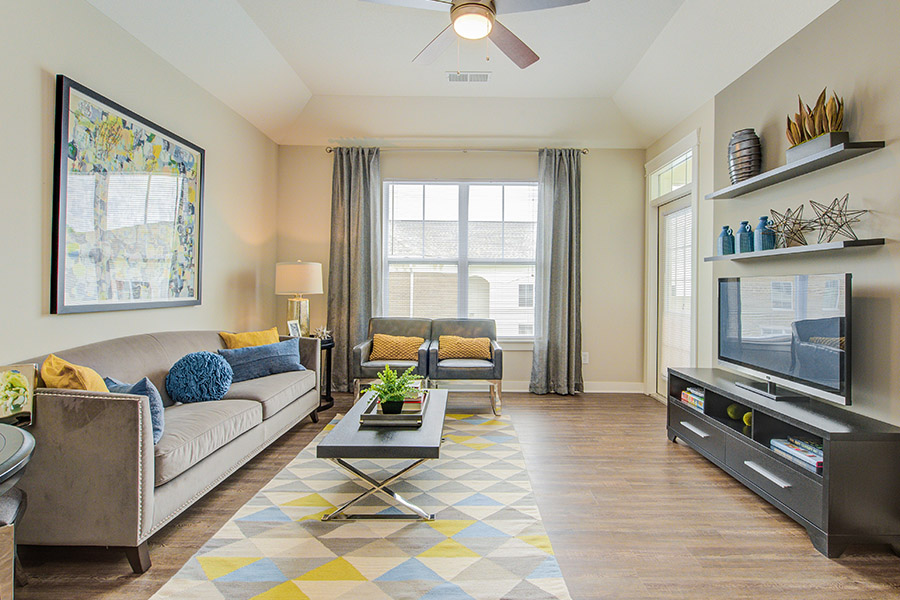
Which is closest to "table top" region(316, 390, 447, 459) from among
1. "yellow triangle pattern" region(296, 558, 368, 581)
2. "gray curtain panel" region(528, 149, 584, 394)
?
"yellow triangle pattern" region(296, 558, 368, 581)

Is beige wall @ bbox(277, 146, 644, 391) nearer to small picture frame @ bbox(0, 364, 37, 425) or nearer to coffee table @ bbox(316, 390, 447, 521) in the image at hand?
coffee table @ bbox(316, 390, 447, 521)

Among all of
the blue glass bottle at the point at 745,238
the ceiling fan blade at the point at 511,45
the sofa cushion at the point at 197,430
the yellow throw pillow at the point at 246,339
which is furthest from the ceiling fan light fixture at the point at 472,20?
the yellow throw pillow at the point at 246,339

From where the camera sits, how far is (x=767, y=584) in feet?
6.49

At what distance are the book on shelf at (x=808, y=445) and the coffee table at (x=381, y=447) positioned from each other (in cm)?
181

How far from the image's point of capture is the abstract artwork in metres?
2.59

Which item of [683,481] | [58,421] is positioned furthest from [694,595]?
[58,421]

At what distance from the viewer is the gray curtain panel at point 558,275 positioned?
5.46 metres

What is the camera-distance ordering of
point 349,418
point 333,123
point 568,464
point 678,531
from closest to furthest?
point 678,531
point 349,418
point 568,464
point 333,123

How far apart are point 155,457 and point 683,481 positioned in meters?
2.87

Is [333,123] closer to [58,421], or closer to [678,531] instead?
[58,421]

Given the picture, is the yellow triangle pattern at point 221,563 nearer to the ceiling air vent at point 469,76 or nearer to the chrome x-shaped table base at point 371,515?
the chrome x-shaped table base at point 371,515

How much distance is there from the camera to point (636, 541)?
2303 millimetres

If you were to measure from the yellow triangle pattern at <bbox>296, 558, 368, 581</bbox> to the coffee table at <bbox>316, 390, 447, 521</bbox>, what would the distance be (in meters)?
0.42

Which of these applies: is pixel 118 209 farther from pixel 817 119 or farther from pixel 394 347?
pixel 817 119
